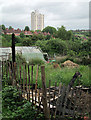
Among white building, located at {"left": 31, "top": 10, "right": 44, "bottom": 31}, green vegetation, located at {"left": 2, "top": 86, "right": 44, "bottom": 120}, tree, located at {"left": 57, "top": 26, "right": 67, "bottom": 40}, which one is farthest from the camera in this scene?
tree, located at {"left": 57, "top": 26, "right": 67, "bottom": 40}

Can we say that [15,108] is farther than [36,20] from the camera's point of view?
No

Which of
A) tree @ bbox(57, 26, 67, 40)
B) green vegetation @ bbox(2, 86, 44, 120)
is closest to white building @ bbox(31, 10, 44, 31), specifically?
tree @ bbox(57, 26, 67, 40)

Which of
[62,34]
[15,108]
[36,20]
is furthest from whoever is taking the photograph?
[62,34]

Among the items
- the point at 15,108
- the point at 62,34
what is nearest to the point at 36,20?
the point at 62,34

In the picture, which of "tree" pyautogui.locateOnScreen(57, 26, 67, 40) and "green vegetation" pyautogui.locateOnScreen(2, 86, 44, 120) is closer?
"green vegetation" pyautogui.locateOnScreen(2, 86, 44, 120)

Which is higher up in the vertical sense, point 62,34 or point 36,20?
point 36,20

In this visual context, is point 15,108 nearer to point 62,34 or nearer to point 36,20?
point 36,20

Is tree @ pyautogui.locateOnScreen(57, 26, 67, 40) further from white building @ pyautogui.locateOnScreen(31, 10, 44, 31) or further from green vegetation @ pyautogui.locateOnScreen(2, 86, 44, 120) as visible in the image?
green vegetation @ pyautogui.locateOnScreen(2, 86, 44, 120)

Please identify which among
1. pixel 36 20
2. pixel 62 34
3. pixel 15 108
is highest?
pixel 36 20

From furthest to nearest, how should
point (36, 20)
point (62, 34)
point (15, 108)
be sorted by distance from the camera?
point (62, 34)
point (36, 20)
point (15, 108)

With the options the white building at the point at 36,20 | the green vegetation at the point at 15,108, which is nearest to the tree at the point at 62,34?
the white building at the point at 36,20

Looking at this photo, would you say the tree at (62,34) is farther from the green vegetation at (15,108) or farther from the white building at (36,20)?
the green vegetation at (15,108)

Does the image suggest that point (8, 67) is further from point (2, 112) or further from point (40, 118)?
point (40, 118)

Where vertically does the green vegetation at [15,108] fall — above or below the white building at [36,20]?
below
